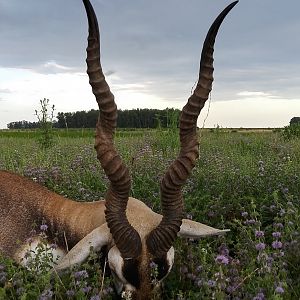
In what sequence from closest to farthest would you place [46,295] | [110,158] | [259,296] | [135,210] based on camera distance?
[259,296] < [46,295] < [110,158] < [135,210]

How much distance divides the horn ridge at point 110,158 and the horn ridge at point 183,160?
0.18 metres

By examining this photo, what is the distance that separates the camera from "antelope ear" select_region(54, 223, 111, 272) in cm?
459

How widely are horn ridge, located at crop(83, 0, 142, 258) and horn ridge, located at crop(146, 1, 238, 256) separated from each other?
0.18 metres

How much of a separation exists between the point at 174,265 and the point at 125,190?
96 centimetres

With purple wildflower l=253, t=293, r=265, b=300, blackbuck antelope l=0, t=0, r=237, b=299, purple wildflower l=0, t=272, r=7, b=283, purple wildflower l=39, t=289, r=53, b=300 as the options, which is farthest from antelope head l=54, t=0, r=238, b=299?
purple wildflower l=253, t=293, r=265, b=300

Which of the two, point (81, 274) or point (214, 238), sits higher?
point (81, 274)

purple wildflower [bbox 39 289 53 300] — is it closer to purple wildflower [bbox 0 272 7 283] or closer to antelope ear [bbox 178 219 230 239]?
purple wildflower [bbox 0 272 7 283]

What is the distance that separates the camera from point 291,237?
4.88 m

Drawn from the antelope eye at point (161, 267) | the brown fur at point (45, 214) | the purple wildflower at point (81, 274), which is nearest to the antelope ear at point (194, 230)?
the brown fur at point (45, 214)

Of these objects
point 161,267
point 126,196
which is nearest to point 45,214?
point 126,196

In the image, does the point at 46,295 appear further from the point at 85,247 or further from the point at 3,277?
the point at 85,247

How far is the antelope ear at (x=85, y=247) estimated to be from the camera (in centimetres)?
459

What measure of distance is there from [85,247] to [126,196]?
531 mm

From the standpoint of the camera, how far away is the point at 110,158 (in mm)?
4598
